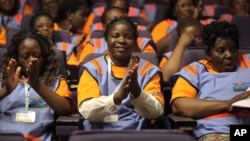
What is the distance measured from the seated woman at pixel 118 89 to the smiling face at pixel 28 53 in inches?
10.7

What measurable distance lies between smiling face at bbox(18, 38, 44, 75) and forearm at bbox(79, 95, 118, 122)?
0.39 m

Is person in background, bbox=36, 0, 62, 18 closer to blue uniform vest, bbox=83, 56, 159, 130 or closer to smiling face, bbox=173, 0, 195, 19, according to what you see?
smiling face, bbox=173, 0, 195, 19

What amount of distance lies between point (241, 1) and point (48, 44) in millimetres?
3258

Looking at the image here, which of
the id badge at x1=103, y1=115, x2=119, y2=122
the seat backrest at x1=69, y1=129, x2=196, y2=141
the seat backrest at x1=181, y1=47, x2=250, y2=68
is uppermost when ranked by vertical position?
the seat backrest at x1=181, y1=47, x2=250, y2=68

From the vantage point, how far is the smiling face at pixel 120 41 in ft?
10.2

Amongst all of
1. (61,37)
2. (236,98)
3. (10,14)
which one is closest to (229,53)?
(236,98)

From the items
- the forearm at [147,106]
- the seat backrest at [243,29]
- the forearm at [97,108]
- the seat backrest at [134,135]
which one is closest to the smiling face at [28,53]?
the forearm at [97,108]

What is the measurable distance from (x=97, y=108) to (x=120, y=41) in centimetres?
45

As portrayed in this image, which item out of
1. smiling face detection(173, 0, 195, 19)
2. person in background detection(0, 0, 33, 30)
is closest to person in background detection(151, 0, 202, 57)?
smiling face detection(173, 0, 195, 19)

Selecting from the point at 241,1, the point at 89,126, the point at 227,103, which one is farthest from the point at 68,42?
the point at 241,1

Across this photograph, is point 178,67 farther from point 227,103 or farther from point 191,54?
point 227,103

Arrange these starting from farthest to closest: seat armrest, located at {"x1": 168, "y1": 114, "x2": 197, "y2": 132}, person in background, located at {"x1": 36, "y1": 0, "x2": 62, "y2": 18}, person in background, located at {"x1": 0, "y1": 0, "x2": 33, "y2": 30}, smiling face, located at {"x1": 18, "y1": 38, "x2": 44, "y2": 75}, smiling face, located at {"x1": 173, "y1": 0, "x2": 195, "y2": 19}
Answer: person in background, located at {"x1": 36, "y1": 0, "x2": 62, "y2": 18} < person in background, located at {"x1": 0, "y1": 0, "x2": 33, "y2": 30} < smiling face, located at {"x1": 173, "y1": 0, "x2": 195, "y2": 19} < smiling face, located at {"x1": 18, "y1": 38, "x2": 44, "y2": 75} < seat armrest, located at {"x1": 168, "y1": 114, "x2": 197, "y2": 132}

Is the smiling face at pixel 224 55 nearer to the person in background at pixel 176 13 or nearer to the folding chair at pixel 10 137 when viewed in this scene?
the folding chair at pixel 10 137

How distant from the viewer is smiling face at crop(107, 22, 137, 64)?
3.10 meters
